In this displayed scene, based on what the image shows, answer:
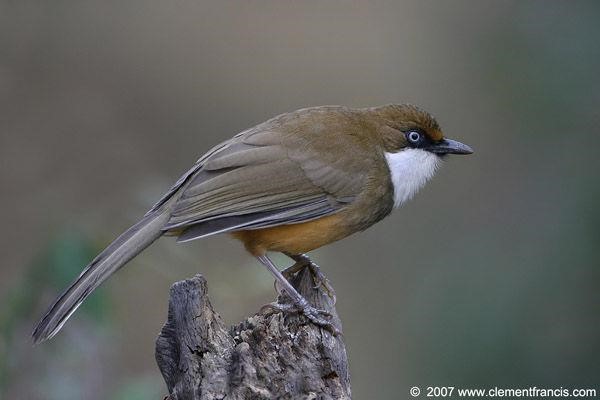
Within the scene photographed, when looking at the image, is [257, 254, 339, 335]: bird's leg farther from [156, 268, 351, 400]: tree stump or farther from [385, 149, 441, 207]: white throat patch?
[385, 149, 441, 207]: white throat patch

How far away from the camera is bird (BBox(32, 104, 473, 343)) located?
461 cm

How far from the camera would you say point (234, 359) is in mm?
4012

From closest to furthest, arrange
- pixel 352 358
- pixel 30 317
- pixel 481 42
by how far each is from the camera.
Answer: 1. pixel 30 317
2. pixel 481 42
3. pixel 352 358

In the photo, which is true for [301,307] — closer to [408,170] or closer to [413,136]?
[408,170]

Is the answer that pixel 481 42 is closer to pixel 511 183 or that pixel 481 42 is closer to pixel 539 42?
pixel 539 42

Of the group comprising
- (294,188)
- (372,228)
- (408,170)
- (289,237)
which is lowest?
(372,228)

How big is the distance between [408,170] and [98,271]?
191cm

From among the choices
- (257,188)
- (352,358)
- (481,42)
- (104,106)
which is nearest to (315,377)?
(257,188)

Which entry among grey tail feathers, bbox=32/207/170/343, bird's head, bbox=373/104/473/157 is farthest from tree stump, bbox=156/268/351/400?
bird's head, bbox=373/104/473/157

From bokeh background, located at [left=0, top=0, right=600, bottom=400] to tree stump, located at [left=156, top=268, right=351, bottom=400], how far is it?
73 cm

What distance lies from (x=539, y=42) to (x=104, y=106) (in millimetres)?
6595

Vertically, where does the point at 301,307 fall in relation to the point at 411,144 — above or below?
below

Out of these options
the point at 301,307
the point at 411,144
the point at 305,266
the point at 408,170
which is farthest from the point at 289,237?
the point at 411,144

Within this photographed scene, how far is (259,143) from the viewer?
203 inches
